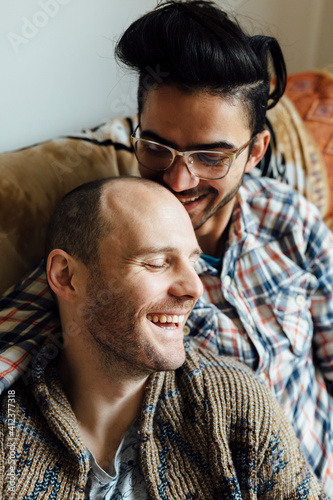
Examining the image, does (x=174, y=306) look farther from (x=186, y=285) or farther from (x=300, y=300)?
(x=300, y=300)

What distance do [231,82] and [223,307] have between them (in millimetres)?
571

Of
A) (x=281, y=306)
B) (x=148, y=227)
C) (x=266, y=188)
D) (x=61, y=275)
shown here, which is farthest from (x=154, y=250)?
(x=266, y=188)

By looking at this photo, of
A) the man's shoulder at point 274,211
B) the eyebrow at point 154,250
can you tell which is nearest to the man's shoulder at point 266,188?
the man's shoulder at point 274,211

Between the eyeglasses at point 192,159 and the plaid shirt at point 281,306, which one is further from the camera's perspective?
the plaid shirt at point 281,306

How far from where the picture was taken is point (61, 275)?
110cm

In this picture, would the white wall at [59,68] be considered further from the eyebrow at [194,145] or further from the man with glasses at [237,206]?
the eyebrow at [194,145]

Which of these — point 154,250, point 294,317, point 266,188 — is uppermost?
point 154,250

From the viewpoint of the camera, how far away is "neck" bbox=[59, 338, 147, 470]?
1.09 meters

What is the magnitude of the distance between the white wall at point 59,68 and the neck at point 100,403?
715 mm

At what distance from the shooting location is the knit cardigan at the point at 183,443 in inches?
39.8

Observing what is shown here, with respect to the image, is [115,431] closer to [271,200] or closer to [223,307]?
[223,307]

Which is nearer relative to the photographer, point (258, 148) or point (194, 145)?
point (194, 145)

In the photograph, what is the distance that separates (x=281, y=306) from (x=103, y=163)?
2.09 feet

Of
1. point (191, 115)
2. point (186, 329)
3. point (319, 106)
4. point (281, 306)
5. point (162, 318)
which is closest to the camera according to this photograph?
point (162, 318)
